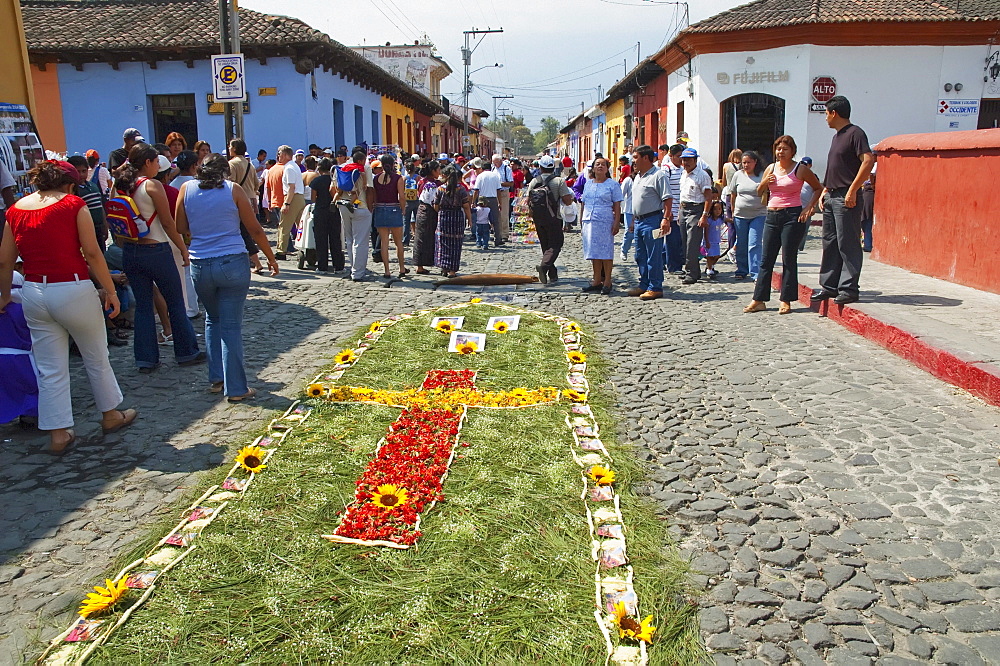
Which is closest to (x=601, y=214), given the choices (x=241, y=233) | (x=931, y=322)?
(x=931, y=322)

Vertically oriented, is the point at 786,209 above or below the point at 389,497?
above

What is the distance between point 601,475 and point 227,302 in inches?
119

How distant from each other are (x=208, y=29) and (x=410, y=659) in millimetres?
21555

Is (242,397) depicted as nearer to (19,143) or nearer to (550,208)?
(19,143)

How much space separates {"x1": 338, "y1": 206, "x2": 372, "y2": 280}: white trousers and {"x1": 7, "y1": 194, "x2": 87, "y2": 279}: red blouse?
6400 mm

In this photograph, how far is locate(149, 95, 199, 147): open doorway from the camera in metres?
21.2

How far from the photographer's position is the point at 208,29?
20.9 meters

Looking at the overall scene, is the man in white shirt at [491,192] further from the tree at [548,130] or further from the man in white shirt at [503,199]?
the tree at [548,130]

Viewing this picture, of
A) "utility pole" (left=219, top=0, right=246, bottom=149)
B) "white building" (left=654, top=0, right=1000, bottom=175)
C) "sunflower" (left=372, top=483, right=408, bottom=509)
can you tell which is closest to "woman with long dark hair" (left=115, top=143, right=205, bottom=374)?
"sunflower" (left=372, top=483, right=408, bottom=509)

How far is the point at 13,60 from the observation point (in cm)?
942

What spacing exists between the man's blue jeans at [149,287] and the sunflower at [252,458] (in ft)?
8.17

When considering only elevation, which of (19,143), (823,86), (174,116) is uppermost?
(823,86)

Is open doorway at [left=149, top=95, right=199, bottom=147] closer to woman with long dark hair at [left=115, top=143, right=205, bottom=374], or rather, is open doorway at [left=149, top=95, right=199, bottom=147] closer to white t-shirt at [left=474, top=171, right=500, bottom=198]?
white t-shirt at [left=474, top=171, right=500, bottom=198]

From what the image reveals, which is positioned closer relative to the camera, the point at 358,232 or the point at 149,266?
the point at 149,266
